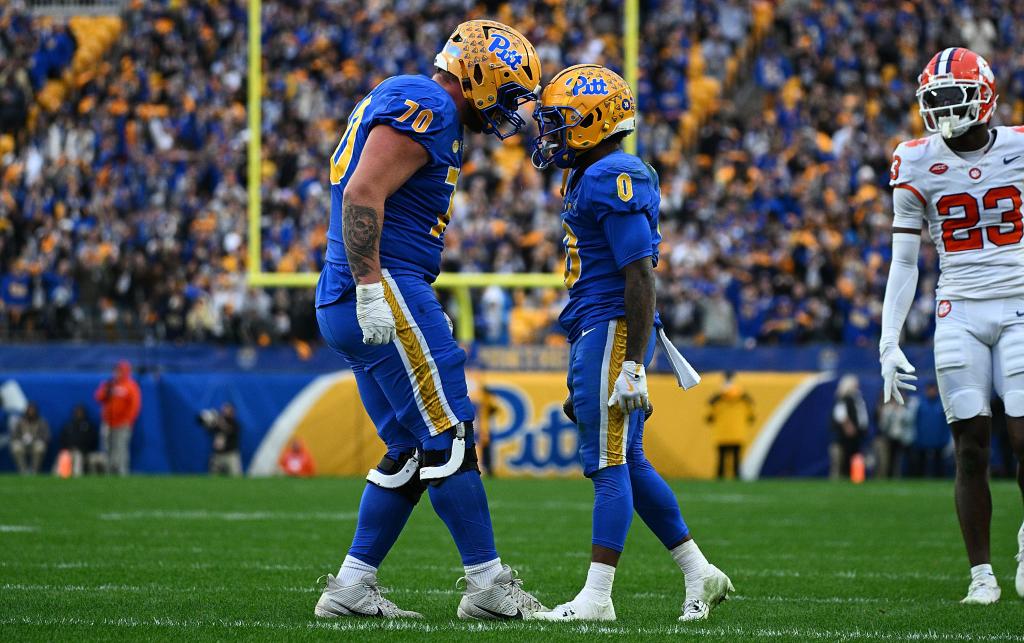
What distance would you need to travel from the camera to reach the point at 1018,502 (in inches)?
488

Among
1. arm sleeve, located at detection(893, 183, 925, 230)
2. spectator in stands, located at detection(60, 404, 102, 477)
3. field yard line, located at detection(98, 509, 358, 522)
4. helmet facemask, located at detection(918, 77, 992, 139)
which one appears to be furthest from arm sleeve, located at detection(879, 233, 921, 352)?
spectator in stands, located at detection(60, 404, 102, 477)

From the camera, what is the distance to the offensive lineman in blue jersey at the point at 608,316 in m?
5.21

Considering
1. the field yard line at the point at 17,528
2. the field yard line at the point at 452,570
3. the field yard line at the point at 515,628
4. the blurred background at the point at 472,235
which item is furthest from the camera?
the blurred background at the point at 472,235

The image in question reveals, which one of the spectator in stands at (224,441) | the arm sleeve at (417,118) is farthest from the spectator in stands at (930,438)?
the arm sleeve at (417,118)

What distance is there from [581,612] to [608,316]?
102 cm

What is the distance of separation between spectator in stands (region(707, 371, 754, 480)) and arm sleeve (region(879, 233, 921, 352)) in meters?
10.5

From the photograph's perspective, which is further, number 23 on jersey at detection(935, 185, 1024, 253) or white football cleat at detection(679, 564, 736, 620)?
number 23 on jersey at detection(935, 185, 1024, 253)

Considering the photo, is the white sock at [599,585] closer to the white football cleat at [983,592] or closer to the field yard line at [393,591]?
the field yard line at [393,591]

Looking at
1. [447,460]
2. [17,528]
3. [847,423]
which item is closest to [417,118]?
[447,460]

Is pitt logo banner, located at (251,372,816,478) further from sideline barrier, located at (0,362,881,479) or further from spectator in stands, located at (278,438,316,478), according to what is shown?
spectator in stands, located at (278,438,316,478)

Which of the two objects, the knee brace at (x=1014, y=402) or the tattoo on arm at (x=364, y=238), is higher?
the tattoo on arm at (x=364, y=238)

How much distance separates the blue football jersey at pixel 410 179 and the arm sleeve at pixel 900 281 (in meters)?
1.98

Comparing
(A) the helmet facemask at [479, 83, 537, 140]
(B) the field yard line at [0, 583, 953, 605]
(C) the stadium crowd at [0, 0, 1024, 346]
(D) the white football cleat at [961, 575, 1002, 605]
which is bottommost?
(B) the field yard line at [0, 583, 953, 605]

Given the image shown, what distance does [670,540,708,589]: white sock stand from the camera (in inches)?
212
